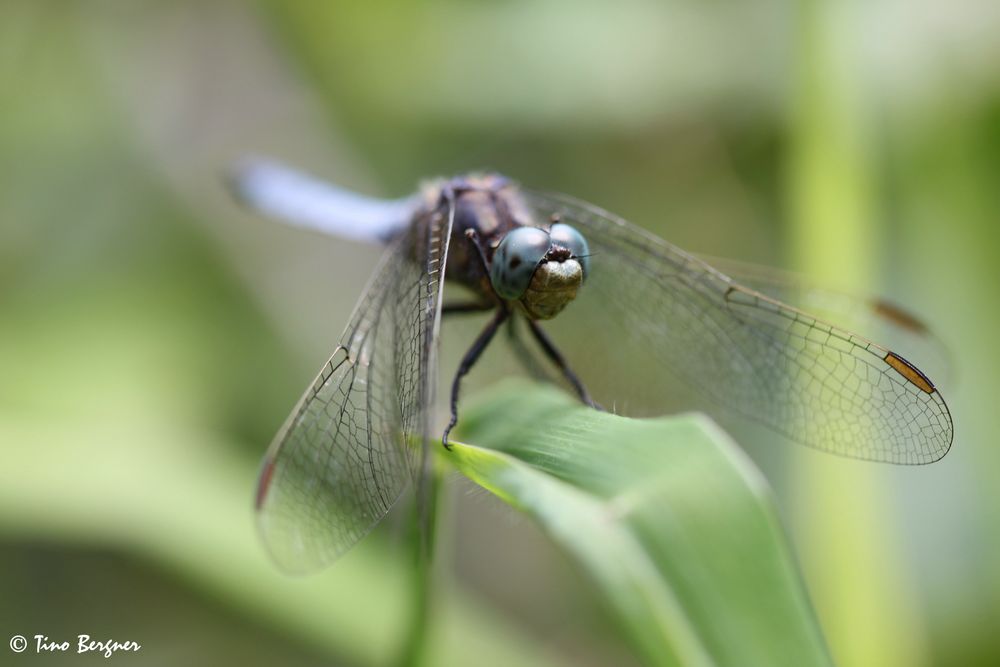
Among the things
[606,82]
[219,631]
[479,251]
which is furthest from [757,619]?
[606,82]

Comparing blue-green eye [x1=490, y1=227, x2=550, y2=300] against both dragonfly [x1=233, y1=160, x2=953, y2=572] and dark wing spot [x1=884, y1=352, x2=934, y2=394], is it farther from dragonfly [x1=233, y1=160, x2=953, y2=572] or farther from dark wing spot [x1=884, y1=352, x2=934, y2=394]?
dark wing spot [x1=884, y1=352, x2=934, y2=394]

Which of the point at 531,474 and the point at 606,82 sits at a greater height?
the point at 606,82

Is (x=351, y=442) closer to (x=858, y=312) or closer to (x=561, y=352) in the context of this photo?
(x=561, y=352)

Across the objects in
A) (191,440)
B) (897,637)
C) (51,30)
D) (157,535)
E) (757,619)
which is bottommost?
(897,637)

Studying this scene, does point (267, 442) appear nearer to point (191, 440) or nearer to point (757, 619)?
point (191, 440)

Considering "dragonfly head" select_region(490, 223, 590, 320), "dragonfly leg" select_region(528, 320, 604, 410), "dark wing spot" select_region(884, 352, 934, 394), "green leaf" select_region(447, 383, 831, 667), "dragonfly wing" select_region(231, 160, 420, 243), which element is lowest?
"green leaf" select_region(447, 383, 831, 667)

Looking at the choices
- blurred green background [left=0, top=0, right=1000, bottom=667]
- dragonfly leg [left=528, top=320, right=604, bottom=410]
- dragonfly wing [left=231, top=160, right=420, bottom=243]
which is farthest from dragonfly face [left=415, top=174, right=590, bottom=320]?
blurred green background [left=0, top=0, right=1000, bottom=667]

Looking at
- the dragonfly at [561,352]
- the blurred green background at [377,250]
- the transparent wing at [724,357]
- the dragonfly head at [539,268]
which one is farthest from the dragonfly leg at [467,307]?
the blurred green background at [377,250]

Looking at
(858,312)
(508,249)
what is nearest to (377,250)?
(508,249)
